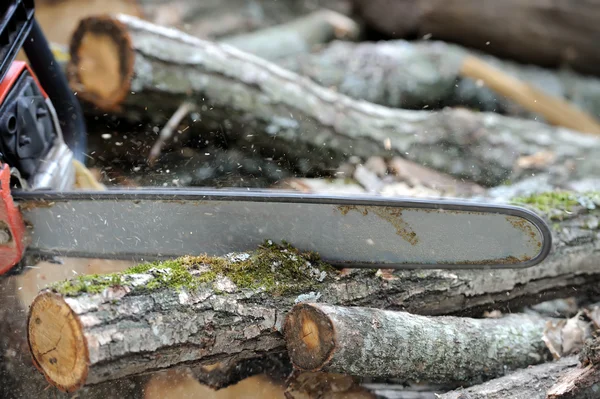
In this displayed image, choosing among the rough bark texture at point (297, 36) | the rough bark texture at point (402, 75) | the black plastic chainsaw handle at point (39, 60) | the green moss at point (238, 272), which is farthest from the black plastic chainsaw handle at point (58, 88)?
the rough bark texture at point (297, 36)

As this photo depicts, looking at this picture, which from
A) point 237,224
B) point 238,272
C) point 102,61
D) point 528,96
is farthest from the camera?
point 528,96

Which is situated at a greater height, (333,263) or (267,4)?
(267,4)

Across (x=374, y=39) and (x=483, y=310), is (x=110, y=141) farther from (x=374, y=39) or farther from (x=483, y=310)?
(x=374, y=39)

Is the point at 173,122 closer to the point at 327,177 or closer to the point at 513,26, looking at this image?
A: the point at 327,177

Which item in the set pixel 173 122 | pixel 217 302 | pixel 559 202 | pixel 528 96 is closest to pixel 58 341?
pixel 217 302

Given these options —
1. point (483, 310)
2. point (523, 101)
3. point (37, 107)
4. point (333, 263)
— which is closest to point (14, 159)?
point (37, 107)

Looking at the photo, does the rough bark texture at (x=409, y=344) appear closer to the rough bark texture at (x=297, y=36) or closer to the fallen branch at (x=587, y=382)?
the fallen branch at (x=587, y=382)

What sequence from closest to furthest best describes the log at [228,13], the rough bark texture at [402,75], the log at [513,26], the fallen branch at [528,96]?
the rough bark texture at [402,75], the fallen branch at [528,96], the log at [513,26], the log at [228,13]
